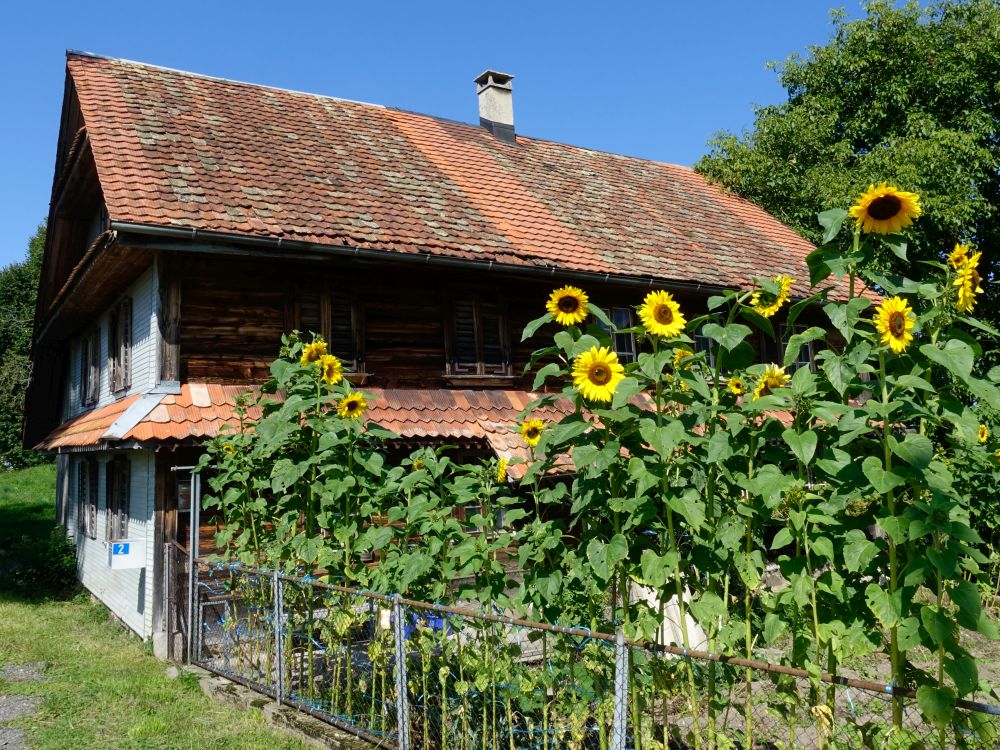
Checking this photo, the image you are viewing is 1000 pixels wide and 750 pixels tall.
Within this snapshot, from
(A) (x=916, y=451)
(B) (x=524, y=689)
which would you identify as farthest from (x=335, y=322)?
(A) (x=916, y=451)

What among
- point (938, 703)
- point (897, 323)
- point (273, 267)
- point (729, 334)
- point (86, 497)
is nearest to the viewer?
point (938, 703)

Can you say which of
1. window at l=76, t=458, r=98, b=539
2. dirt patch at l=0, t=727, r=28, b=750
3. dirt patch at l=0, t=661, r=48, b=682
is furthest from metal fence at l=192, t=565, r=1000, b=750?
window at l=76, t=458, r=98, b=539

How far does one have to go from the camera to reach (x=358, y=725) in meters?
5.56

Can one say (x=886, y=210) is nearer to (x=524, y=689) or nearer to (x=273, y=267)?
(x=524, y=689)

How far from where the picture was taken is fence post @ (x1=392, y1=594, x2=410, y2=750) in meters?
4.91

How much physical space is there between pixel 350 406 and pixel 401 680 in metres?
1.92

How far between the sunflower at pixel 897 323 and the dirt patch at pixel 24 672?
8.49 metres

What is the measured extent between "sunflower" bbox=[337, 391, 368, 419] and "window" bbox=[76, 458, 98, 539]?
957cm

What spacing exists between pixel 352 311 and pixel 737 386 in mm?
7868

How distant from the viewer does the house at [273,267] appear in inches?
386

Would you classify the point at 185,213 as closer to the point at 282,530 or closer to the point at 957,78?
the point at 282,530

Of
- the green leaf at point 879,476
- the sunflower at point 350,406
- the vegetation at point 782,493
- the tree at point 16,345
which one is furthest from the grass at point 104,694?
the tree at point 16,345

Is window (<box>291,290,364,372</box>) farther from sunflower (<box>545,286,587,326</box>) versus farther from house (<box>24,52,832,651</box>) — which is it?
sunflower (<box>545,286,587,326</box>)

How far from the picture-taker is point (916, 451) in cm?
282
